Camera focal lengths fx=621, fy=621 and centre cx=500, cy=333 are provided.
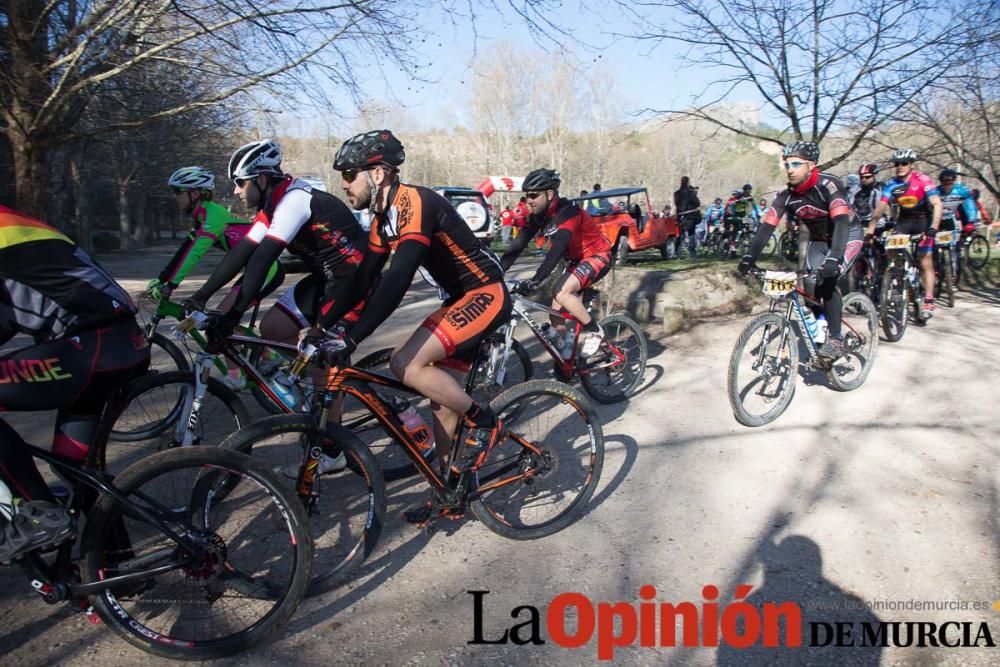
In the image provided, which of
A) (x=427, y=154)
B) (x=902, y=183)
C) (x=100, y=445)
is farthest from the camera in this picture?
(x=427, y=154)

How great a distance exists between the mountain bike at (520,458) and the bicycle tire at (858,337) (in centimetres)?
339

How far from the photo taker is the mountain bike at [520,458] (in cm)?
333

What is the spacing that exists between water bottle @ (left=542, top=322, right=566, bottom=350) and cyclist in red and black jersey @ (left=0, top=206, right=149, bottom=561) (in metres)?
3.43

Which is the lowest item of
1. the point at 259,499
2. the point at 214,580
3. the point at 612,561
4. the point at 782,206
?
the point at 612,561

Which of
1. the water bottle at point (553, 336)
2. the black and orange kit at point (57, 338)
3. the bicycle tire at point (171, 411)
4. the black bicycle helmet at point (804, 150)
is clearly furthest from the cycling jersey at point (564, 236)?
the black and orange kit at point (57, 338)

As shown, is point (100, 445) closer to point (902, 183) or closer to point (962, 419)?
point (962, 419)

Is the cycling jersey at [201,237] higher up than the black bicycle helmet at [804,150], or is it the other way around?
the black bicycle helmet at [804,150]

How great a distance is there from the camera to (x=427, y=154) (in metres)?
70.8

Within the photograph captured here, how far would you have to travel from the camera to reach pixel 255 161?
13.6ft

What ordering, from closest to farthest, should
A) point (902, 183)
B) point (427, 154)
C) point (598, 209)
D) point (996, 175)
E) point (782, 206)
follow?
point (782, 206) → point (902, 183) → point (996, 175) → point (598, 209) → point (427, 154)

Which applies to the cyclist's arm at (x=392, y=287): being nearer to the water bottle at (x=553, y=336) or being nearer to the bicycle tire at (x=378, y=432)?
the bicycle tire at (x=378, y=432)

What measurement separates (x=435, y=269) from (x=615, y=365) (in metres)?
2.91

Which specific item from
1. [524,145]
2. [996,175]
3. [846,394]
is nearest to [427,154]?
[524,145]

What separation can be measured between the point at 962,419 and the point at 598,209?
13413 mm
